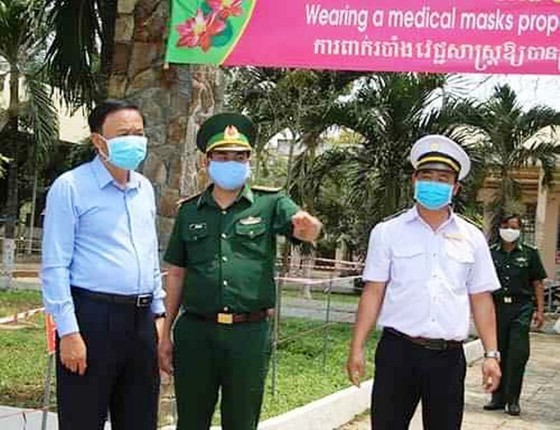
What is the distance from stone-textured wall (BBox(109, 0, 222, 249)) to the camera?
6305mm

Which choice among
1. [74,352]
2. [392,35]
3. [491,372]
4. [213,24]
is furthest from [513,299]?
[74,352]

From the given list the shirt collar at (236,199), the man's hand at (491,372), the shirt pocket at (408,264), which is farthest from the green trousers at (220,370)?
the man's hand at (491,372)

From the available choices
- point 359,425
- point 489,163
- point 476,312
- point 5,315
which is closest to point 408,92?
point 489,163

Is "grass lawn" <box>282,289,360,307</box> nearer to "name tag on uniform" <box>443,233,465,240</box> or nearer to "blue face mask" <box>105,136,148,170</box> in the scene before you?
"name tag on uniform" <box>443,233,465,240</box>

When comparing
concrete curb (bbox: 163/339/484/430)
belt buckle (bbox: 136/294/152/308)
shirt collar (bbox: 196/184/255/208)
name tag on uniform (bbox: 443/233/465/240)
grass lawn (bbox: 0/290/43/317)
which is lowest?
grass lawn (bbox: 0/290/43/317)

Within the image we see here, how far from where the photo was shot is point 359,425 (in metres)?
7.03

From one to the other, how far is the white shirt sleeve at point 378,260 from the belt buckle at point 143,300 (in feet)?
3.23

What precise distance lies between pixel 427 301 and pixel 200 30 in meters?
2.70

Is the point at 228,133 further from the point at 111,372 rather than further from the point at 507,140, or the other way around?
the point at 507,140

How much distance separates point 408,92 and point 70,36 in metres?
7.52

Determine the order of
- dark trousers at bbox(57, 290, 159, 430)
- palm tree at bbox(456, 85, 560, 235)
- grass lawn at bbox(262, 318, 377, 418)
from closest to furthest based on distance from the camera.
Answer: dark trousers at bbox(57, 290, 159, 430) → grass lawn at bbox(262, 318, 377, 418) → palm tree at bbox(456, 85, 560, 235)

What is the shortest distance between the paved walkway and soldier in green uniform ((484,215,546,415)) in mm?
231

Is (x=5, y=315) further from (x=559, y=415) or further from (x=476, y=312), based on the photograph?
(x=476, y=312)

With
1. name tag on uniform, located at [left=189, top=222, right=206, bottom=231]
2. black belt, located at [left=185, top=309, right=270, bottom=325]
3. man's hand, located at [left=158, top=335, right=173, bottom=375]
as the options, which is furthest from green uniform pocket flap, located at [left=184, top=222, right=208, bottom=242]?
man's hand, located at [left=158, top=335, right=173, bottom=375]
